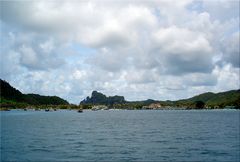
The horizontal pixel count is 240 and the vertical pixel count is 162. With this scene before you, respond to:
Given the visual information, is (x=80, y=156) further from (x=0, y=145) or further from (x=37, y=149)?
(x=0, y=145)

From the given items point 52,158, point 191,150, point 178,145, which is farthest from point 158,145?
point 52,158

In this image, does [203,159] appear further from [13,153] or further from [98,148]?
[13,153]

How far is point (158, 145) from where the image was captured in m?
89.6

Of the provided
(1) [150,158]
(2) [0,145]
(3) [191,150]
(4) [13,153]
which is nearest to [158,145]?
(3) [191,150]

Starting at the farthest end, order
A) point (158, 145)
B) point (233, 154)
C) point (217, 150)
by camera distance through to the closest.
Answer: point (158, 145)
point (217, 150)
point (233, 154)

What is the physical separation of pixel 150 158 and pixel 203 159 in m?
10.9

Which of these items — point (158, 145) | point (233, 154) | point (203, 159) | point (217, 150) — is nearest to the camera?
point (203, 159)

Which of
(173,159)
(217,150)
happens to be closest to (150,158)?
(173,159)

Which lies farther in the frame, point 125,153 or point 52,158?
point 125,153

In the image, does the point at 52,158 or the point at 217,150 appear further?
the point at 217,150

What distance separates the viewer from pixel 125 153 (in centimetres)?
7606

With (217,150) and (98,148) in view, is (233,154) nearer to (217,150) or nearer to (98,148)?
(217,150)

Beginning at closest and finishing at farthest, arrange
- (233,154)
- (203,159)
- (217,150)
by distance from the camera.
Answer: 1. (203,159)
2. (233,154)
3. (217,150)

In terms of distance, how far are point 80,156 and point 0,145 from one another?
31.9 m
